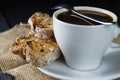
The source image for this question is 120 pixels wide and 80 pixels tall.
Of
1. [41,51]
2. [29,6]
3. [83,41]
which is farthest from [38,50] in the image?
[29,6]

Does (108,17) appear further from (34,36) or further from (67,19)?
(34,36)

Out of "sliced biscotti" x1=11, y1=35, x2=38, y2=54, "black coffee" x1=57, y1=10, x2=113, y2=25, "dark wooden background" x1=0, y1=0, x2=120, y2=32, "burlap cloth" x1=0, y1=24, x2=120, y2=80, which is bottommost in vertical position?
"dark wooden background" x1=0, y1=0, x2=120, y2=32

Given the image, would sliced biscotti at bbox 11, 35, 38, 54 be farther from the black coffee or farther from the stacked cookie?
the black coffee

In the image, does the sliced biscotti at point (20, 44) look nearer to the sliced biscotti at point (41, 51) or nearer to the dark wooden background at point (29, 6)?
the sliced biscotti at point (41, 51)

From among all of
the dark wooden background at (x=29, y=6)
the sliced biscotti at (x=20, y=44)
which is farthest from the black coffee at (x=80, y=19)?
the dark wooden background at (x=29, y=6)

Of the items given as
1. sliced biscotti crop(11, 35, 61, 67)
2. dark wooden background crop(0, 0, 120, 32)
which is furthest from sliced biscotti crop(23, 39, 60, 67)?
dark wooden background crop(0, 0, 120, 32)

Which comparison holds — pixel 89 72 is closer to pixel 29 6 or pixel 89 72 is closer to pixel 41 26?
pixel 41 26

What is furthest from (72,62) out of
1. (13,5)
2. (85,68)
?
(13,5)
